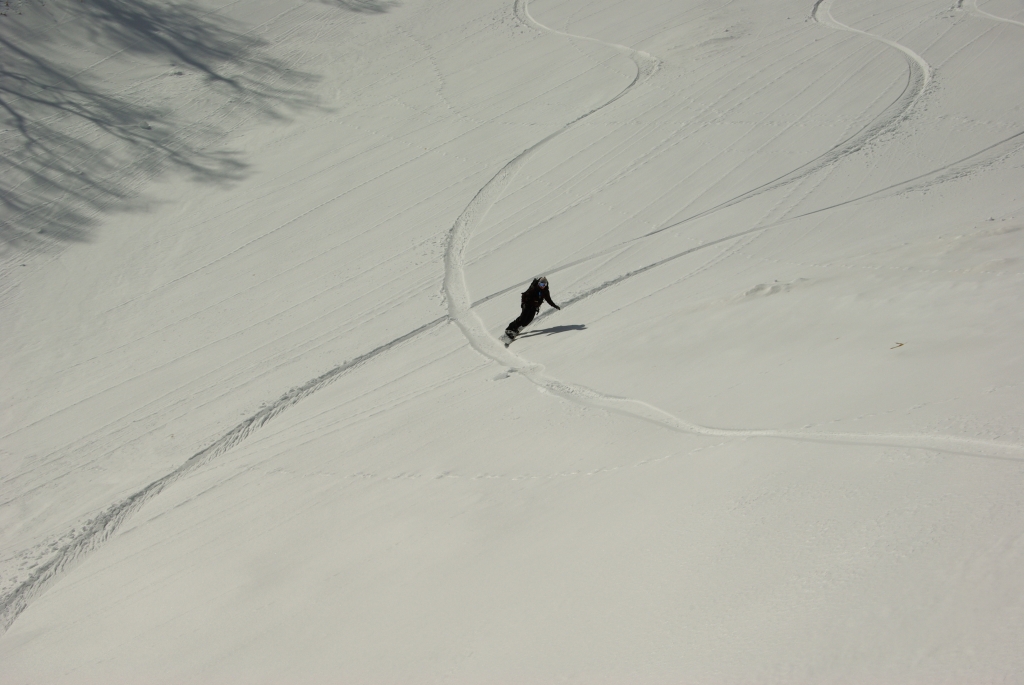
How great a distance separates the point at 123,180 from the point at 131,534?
9225 millimetres

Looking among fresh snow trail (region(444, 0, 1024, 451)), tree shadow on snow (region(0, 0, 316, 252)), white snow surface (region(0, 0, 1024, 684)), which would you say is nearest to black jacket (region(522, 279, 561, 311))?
white snow surface (region(0, 0, 1024, 684))

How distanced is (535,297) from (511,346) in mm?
673

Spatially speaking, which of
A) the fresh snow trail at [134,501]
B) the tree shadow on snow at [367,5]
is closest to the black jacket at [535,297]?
the fresh snow trail at [134,501]

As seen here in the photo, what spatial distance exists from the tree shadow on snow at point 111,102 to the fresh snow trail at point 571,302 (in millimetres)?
5016

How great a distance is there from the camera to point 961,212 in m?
10.2

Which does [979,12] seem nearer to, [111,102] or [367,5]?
[367,5]

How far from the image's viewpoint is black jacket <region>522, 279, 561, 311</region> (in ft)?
33.2

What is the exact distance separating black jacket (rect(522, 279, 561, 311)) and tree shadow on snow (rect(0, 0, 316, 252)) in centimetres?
772

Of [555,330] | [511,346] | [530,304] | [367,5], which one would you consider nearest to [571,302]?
[555,330]

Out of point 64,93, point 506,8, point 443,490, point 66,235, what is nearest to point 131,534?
point 443,490

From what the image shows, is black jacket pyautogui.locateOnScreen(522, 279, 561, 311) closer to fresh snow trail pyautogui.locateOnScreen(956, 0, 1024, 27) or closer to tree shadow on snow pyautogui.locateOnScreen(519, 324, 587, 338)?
tree shadow on snow pyautogui.locateOnScreen(519, 324, 587, 338)

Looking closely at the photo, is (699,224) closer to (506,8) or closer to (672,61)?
(672,61)

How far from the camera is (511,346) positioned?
33.5ft

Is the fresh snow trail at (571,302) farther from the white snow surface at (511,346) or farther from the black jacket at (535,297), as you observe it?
the black jacket at (535,297)
